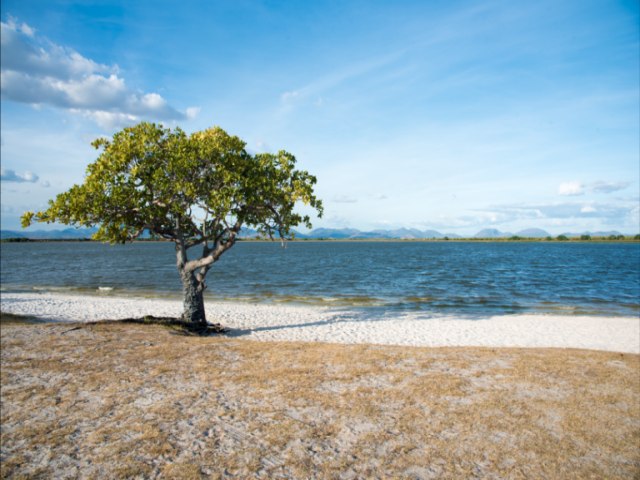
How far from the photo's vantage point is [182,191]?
65.3ft

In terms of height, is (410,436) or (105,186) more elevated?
(105,186)

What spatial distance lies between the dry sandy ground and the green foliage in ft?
21.7

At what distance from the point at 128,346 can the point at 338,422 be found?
10.6 m

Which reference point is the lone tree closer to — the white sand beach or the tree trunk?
the tree trunk

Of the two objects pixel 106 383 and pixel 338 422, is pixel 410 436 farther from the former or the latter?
pixel 106 383

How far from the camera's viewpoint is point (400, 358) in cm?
1496

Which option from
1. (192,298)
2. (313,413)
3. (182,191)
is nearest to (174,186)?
(182,191)

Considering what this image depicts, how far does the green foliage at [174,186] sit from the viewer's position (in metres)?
18.6

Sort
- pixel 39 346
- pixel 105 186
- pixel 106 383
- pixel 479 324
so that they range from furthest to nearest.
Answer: pixel 479 324 < pixel 105 186 < pixel 39 346 < pixel 106 383

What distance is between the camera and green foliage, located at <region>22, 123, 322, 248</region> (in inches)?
733

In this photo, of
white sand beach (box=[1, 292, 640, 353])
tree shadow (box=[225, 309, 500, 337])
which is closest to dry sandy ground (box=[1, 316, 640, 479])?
white sand beach (box=[1, 292, 640, 353])

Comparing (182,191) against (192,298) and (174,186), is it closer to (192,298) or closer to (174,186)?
(174,186)

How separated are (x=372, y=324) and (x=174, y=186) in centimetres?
1429

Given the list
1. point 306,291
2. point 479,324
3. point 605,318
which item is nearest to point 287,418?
point 479,324
